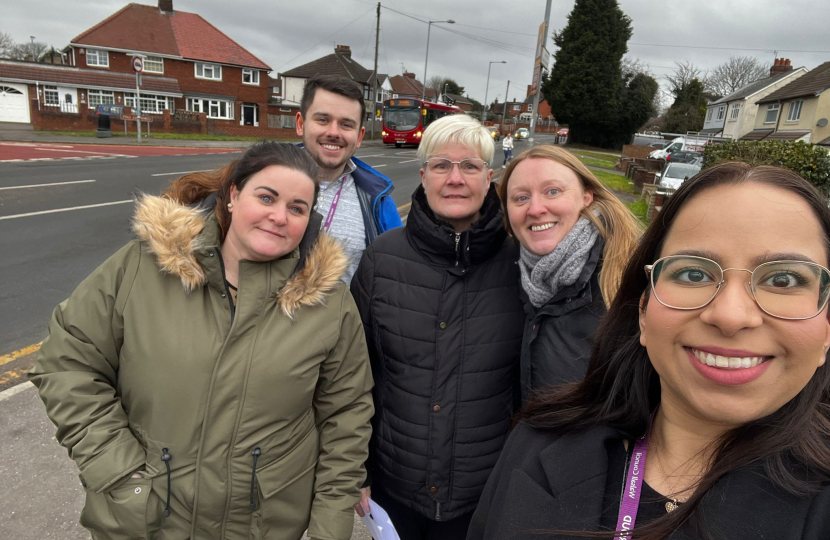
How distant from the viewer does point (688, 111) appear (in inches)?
1977

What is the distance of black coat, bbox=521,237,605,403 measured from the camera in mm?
1764

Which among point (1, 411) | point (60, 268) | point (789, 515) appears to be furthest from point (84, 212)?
point (789, 515)

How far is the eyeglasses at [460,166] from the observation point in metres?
2.16

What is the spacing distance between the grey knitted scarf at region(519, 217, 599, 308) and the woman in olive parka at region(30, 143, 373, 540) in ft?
2.36

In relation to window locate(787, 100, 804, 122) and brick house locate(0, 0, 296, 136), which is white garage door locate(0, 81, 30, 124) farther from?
window locate(787, 100, 804, 122)

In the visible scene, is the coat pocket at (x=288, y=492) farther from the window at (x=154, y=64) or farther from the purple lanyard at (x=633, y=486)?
the window at (x=154, y=64)

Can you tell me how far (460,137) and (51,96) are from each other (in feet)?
144

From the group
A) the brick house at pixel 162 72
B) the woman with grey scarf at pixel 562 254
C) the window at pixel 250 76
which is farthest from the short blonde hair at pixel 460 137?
the window at pixel 250 76

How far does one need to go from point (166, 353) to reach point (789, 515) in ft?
5.53

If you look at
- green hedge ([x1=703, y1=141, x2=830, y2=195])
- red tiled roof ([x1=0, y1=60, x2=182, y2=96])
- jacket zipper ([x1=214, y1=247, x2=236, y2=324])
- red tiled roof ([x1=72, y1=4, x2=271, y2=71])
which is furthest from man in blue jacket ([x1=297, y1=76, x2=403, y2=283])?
red tiled roof ([x1=72, y1=4, x2=271, y2=71])

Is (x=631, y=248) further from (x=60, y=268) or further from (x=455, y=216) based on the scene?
(x=60, y=268)

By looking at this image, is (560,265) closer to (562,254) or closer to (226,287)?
(562,254)

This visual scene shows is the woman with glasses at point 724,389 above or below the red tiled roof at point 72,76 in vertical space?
below

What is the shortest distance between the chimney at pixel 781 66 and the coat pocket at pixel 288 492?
57218mm
